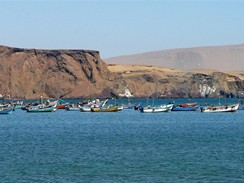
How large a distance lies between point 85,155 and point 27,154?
14.4 ft

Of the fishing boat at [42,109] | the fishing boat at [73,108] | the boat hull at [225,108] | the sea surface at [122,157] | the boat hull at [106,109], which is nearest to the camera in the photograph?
the sea surface at [122,157]

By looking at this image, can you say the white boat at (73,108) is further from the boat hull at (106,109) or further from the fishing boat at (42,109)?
the boat hull at (106,109)

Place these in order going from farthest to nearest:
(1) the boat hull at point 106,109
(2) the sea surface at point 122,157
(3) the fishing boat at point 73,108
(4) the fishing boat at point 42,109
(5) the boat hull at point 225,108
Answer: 1. (3) the fishing boat at point 73,108
2. (4) the fishing boat at point 42,109
3. (1) the boat hull at point 106,109
4. (5) the boat hull at point 225,108
5. (2) the sea surface at point 122,157

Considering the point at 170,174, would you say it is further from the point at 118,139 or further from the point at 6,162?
the point at 118,139

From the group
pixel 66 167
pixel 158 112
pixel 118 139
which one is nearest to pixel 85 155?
pixel 66 167

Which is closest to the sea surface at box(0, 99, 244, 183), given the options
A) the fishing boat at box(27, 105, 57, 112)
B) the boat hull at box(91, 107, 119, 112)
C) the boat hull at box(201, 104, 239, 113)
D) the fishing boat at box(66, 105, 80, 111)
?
the boat hull at box(201, 104, 239, 113)

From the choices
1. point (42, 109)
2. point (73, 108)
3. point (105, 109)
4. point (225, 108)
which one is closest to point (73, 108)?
point (73, 108)

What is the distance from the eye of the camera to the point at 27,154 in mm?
46594

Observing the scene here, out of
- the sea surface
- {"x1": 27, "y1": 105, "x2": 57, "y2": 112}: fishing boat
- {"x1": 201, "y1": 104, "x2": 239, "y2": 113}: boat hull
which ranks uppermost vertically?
{"x1": 27, "y1": 105, "x2": 57, "y2": 112}: fishing boat

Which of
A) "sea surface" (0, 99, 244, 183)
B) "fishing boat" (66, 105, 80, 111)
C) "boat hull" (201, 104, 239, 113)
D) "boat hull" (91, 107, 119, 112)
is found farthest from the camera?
"fishing boat" (66, 105, 80, 111)

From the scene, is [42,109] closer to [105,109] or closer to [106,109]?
[105,109]

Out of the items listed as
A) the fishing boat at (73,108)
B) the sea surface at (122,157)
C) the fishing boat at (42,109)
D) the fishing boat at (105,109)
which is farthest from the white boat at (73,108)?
the sea surface at (122,157)

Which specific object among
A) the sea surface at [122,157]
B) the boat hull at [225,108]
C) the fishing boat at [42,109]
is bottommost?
the sea surface at [122,157]

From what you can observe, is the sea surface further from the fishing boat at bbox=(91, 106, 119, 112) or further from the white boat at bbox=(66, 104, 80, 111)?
the white boat at bbox=(66, 104, 80, 111)
